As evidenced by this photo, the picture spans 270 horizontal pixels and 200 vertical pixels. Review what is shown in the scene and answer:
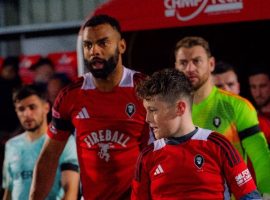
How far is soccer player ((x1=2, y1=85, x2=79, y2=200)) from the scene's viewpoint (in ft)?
18.2

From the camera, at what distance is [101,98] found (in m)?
4.56

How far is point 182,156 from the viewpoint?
3.78 metres

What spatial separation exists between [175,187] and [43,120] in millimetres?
2251

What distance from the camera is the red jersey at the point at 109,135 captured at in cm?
447

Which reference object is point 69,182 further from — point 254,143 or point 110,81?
point 254,143

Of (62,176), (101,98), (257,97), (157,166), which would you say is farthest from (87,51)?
(257,97)

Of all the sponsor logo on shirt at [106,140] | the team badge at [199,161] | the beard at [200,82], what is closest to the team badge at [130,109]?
the sponsor logo on shirt at [106,140]

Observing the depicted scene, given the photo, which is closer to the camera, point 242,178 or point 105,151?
point 242,178

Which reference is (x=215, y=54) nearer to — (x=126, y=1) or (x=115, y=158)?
(x=126, y=1)

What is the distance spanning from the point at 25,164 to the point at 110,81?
1405mm

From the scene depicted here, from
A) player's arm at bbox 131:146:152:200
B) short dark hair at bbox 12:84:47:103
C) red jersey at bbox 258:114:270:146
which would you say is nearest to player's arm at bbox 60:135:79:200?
short dark hair at bbox 12:84:47:103

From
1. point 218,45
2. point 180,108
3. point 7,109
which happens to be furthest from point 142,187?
point 7,109

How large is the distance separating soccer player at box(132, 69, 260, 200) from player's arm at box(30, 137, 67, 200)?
3.26ft

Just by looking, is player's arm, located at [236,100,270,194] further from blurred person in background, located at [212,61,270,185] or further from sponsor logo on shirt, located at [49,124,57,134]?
sponsor logo on shirt, located at [49,124,57,134]
